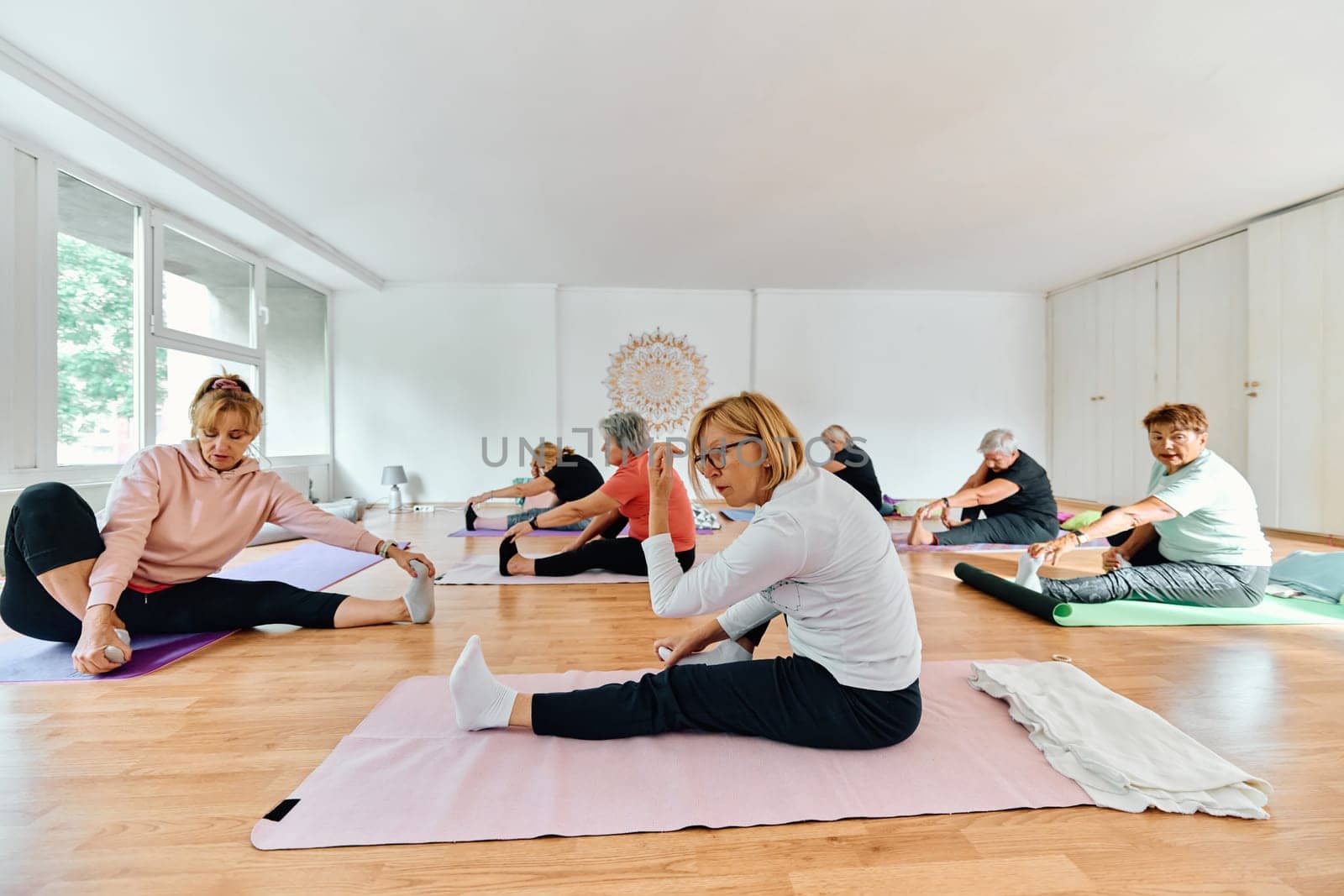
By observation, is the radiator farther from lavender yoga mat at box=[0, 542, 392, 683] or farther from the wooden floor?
the wooden floor

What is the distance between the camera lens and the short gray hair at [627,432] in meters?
3.09

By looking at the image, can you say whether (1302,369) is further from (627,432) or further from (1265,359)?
(627,432)

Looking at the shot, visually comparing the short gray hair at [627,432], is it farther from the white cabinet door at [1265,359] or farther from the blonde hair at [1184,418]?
the white cabinet door at [1265,359]

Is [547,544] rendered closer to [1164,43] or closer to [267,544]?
[267,544]

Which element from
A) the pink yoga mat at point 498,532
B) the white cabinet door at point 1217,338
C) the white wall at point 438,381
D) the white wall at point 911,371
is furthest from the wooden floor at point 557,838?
the white wall at point 911,371

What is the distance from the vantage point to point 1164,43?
2.84m

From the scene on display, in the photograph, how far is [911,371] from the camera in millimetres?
7734

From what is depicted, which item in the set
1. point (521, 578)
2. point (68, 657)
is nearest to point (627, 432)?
point (521, 578)

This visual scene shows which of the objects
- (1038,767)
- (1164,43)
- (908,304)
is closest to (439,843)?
(1038,767)

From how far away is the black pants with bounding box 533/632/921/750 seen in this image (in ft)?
4.33

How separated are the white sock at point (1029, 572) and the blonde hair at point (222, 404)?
10.6 ft

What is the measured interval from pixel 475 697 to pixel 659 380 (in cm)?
633

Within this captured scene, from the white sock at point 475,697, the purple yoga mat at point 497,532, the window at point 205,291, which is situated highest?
the window at point 205,291

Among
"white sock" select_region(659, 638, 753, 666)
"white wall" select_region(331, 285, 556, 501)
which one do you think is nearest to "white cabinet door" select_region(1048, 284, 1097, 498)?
"white wall" select_region(331, 285, 556, 501)
